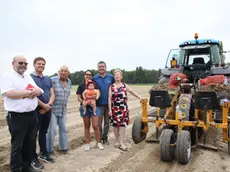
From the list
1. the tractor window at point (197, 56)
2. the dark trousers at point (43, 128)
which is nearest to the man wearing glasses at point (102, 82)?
the dark trousers at point (43, 128)

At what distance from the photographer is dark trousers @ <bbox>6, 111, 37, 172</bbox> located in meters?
3.52

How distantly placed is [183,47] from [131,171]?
15.7ft

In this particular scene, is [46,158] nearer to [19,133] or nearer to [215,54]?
[19,133]

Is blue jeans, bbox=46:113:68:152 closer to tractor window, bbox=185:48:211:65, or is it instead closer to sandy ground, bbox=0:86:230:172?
sandy ground, bbox=0:86:230:172

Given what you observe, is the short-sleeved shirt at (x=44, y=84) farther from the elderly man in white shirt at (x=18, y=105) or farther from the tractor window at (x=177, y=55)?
the tractor window at (x=177, y=55)

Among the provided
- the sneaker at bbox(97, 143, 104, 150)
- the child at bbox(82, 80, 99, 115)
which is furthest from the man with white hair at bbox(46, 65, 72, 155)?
the sneaker at bbox(97, 143, 104, 150)

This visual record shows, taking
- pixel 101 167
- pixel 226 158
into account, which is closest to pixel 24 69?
pixel 101 167

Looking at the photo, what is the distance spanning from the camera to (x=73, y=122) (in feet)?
26.8

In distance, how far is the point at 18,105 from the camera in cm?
347

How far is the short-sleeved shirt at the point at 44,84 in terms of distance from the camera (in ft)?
13.9

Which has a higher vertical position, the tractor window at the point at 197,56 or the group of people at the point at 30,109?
the tractor window at the point at 197,56

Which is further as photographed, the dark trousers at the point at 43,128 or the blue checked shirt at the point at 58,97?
the blue checked shirt at the point at 58,97

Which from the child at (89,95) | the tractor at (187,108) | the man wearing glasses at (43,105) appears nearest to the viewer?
the man wearing glasses at (43,105)

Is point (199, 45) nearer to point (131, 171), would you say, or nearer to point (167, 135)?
point (167, 135)
